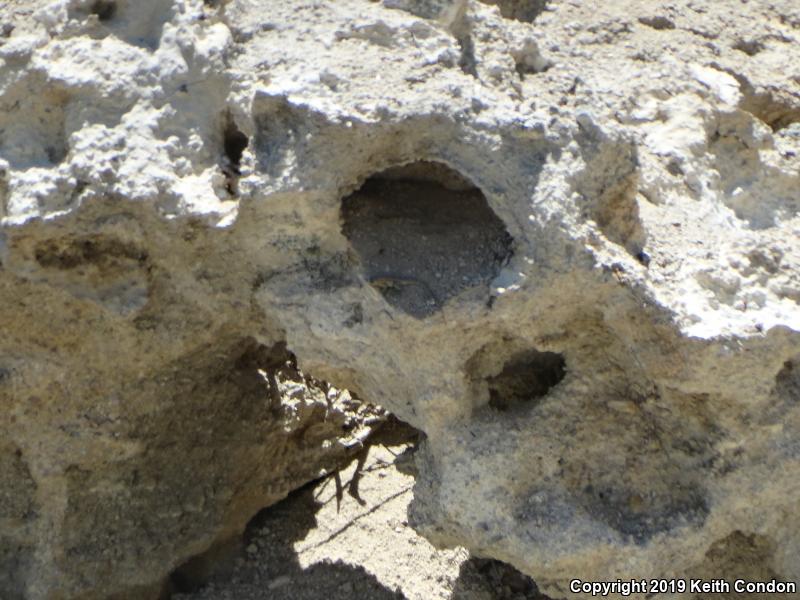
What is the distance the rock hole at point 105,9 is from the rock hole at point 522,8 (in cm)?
65

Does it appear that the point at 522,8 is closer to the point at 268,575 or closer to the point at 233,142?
the point at 233,142

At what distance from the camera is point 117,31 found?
179 cm

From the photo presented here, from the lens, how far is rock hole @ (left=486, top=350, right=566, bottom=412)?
6.26 ft

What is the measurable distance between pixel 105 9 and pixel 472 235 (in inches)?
26.8

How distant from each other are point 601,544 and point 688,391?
28 centimetres

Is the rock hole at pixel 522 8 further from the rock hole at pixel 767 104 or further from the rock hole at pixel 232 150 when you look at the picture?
the rock hole at pixel 232 150

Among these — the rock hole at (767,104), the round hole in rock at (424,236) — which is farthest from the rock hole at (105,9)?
the rock hole at (767,104)

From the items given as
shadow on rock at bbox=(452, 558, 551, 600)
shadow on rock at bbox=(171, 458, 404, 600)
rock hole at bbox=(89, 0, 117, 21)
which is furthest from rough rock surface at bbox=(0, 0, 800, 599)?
shadow on rock at bbox=(171, 458, 404, 600)

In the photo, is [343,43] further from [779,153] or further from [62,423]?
[62,423]

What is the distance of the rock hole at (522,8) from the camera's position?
79.4 inches

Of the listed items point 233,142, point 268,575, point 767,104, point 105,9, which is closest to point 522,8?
point 767,104

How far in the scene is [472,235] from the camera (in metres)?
1.81

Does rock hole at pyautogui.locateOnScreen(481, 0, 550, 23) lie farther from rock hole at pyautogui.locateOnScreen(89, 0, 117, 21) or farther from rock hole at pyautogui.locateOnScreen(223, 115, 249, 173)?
rock hole at pyautogui.locateOnScreen(89, 0, 117, 21)

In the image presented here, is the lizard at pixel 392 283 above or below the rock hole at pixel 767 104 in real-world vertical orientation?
below
